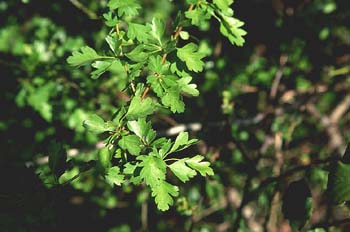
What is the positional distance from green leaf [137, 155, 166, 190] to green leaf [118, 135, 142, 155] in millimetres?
27

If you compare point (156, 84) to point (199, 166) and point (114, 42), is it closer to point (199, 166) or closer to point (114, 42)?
point (114, 42)

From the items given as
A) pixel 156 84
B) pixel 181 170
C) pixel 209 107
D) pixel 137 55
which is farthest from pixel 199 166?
pixel 209 107

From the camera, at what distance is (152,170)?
1.21 meters

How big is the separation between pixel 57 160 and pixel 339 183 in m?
0.92

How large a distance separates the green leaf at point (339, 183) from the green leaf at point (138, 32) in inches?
28.2

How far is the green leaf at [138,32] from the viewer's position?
51.3 inches

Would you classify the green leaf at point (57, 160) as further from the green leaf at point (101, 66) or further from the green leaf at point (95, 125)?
the green leaf at point (101, 66)

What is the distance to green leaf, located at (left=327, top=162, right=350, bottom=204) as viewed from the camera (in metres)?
1.14

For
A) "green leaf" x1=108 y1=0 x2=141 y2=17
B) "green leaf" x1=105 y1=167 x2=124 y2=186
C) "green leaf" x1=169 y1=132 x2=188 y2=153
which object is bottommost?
"green leaf" x1=105 y1=167 x2=124 y2=186

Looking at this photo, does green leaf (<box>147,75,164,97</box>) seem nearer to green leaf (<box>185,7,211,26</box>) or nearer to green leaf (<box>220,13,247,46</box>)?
green leaf (<box>185,7,211,26</box>)

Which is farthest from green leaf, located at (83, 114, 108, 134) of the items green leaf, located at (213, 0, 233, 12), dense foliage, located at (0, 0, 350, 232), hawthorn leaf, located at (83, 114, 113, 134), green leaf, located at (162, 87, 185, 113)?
dense foliage, located at (0, 0, 350, 232)

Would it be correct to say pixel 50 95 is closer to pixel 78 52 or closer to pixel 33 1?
pixel 33 1

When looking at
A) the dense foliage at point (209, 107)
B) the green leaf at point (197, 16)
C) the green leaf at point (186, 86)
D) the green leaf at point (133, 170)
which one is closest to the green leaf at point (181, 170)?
the green leaf at point (133, 170)

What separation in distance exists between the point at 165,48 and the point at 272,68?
1998mm
